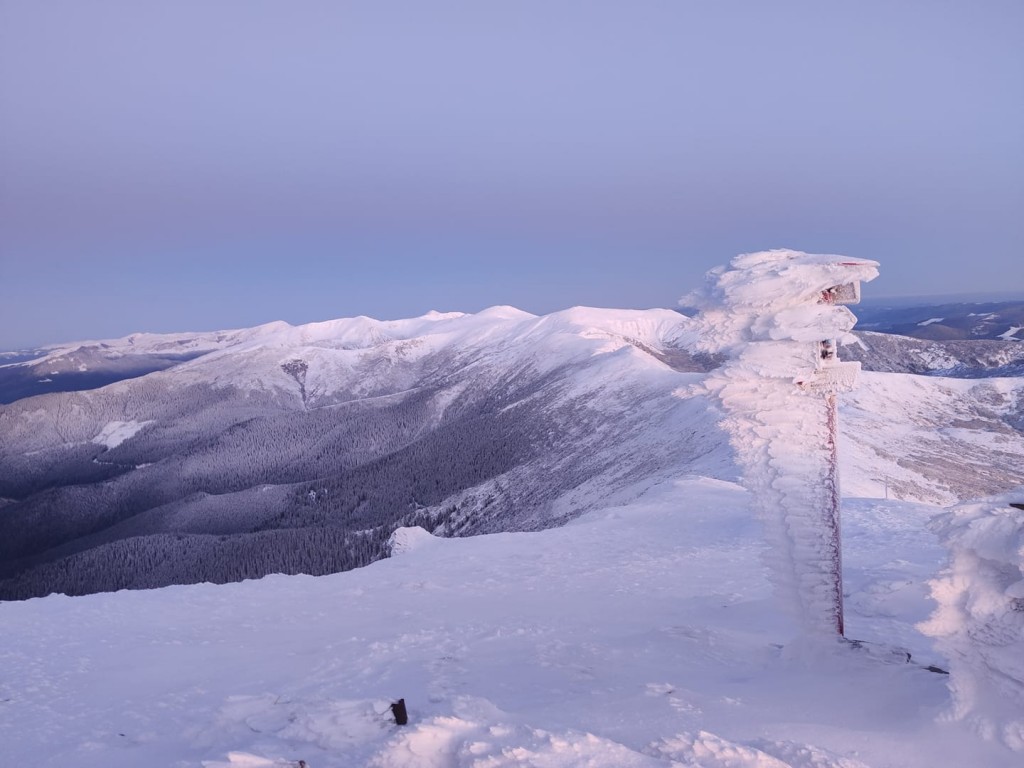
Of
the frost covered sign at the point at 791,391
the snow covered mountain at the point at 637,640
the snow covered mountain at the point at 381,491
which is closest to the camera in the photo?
the snow covered mountain at the point at 637,640

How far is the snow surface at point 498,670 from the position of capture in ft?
30.9

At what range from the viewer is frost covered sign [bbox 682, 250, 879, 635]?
1184 centimetres

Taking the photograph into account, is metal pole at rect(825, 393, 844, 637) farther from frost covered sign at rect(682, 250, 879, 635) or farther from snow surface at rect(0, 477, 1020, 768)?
snow surface at rect(0, 477, 1020, 768)

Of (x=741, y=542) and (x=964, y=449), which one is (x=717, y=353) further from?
(x=964, y=449)

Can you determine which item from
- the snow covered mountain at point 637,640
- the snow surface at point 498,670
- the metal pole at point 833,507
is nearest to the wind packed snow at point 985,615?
the snow covered mountain at point 637,640

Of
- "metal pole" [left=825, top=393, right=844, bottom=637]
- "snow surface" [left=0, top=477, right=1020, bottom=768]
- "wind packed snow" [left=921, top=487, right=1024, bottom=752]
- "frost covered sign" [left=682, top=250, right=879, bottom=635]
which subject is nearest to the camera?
"wind packed snow" [left=921, top=487, right=1024, bottom=752]

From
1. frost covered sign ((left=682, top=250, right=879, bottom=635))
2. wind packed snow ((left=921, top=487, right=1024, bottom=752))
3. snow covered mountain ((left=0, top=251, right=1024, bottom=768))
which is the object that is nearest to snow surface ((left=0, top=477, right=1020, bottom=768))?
snow covered mountain ((left=0, top=251, right=1024, bottom=768))

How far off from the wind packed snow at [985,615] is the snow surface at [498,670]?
0.43 m

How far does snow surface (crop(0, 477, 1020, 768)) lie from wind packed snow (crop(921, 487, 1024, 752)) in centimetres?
43

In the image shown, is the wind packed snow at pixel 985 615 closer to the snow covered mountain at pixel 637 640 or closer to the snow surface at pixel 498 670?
the snow covered mountain at pixel 637 640

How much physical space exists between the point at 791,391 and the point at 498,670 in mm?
7858

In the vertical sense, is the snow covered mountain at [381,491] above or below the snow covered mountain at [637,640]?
below

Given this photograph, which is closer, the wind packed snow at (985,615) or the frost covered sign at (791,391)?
the wind packed snow at (985,615)

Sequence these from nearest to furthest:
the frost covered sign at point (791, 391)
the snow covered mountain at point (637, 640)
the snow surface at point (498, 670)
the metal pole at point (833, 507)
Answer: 1. the snow covered mountain at point (637, 640)
2. the snow surface at point (498, 670)
3. the frost covered sign at point (791, 391)
4. the metal pole at point (833, 507)
